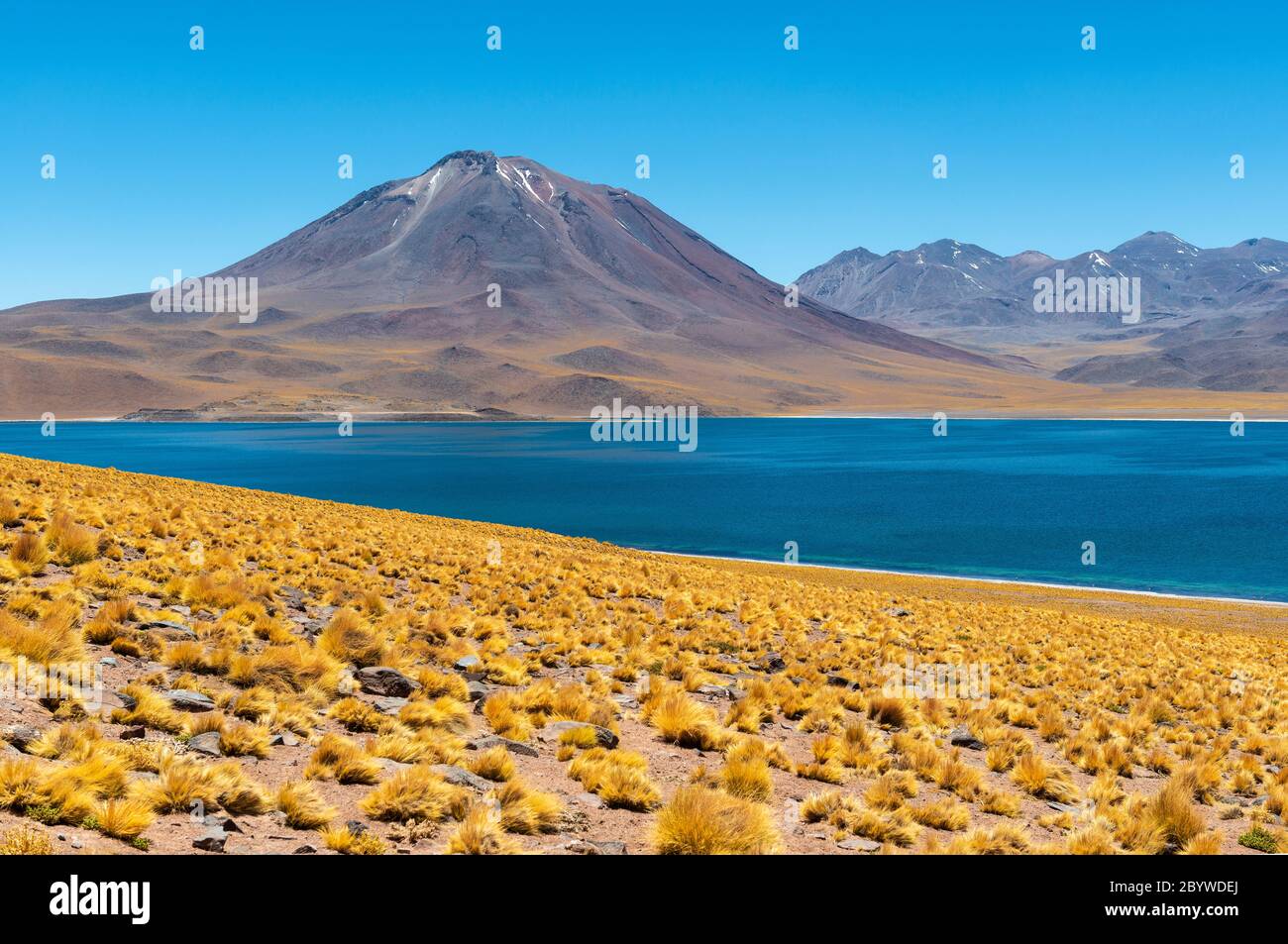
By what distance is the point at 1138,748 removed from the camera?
510 inches

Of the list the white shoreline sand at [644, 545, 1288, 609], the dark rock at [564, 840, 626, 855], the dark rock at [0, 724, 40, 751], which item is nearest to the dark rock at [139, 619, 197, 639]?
the dark rock at [0, 724, 40, 751]

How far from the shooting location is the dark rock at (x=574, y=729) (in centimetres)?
1045

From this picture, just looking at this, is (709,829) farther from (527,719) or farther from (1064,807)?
(1064,807)

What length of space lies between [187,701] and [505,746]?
3.26 m

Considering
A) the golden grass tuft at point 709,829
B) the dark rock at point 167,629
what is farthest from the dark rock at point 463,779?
the dark rock at point 167,629

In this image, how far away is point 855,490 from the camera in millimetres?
91625

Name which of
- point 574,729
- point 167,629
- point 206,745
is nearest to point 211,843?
point 206,745

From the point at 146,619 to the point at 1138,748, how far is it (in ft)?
44.6

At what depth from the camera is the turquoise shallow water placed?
182ft

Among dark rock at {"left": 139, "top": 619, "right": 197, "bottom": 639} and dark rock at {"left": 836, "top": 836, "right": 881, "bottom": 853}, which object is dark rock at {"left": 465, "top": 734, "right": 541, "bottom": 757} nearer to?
dark rock at {"left": 836, "top": 836, "right": 881, "bottom": 853}

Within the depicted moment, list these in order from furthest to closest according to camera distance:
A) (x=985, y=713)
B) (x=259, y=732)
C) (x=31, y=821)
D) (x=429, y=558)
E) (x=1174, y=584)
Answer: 1. (x=1174, y=584)
2. (x=429, y=558)
3. (x=985, y=713)
4. (x=259, y=732)
5. (x=31, y=821)

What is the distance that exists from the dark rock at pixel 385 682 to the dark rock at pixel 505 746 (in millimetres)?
1717
